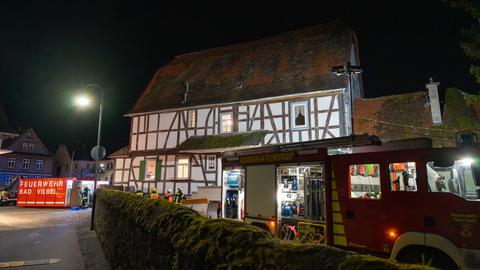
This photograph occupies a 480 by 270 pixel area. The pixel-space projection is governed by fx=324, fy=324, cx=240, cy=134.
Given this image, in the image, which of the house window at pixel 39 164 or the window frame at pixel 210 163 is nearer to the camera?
the window frame at pixel 210 163

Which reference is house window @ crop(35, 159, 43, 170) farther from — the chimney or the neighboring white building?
the chimney

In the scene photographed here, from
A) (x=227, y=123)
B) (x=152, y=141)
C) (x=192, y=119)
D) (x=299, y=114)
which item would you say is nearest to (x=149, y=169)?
(x=152, y=141)

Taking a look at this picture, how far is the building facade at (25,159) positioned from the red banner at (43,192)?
24925 mm

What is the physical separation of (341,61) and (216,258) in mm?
19743

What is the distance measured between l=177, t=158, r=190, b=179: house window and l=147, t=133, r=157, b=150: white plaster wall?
2731 mm

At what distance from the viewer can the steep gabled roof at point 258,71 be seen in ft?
68.9

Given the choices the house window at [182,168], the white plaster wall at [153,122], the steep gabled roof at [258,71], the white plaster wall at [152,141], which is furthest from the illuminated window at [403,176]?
the white plaster wall at [153,122]

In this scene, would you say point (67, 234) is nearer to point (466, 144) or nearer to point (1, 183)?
point (466, 144)

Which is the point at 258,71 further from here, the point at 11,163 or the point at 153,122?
the point at 11,163

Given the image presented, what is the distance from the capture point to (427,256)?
586 centimetres

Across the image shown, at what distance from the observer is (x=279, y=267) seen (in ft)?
8.05

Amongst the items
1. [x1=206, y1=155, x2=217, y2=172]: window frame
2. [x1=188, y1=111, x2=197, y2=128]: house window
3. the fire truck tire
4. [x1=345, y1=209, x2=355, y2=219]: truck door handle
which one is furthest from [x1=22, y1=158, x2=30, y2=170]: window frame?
the fire truck tire

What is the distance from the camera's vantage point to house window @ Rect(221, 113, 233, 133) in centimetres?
→ 2256

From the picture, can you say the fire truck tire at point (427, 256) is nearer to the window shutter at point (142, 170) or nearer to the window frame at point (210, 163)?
the window frame at point (210, 163)
